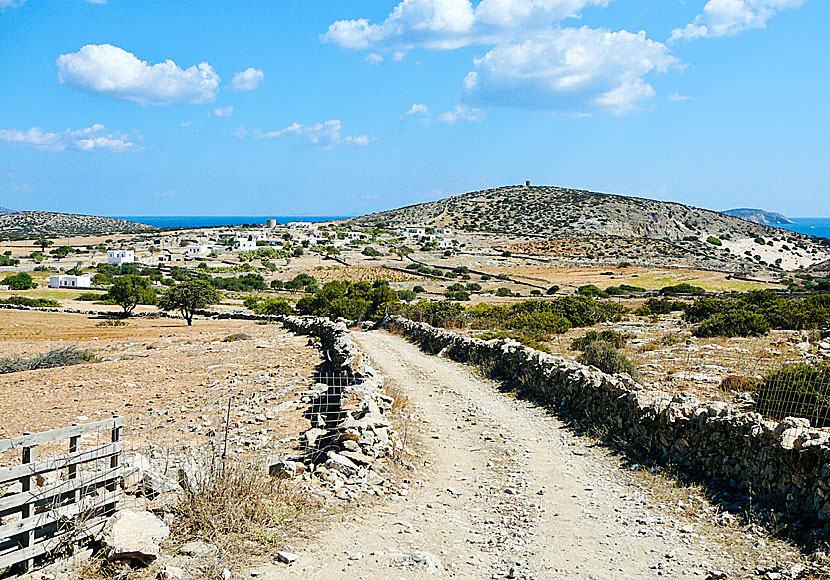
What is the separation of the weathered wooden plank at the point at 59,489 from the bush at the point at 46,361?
18028 millimetres

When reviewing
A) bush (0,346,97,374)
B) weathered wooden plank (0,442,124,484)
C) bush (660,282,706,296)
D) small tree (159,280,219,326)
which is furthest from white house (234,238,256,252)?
weathered wooden plank (0,442,124,484)

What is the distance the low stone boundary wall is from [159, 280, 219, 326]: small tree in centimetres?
3792

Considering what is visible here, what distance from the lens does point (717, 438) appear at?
821 centimetres

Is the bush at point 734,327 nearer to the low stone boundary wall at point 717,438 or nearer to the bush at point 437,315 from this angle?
the bush at point 437,315

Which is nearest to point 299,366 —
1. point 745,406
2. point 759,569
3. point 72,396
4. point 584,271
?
point 72,396

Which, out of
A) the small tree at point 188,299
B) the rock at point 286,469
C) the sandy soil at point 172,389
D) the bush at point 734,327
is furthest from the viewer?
the small tree at point 188,299

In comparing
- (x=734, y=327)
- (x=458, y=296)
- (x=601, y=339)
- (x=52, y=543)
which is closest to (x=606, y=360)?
(x=601, y=339)

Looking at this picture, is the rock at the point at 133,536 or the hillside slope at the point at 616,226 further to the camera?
the hillside slope at the point at 616,226

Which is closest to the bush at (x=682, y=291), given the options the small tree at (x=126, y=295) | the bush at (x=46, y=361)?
the bush at (x=46, y=361)

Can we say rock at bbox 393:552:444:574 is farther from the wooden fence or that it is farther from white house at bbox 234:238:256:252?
white house at bbox 234:238:256:252

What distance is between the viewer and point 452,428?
11539mm

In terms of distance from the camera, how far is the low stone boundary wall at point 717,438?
22.0 feet

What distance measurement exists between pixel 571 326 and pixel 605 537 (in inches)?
843

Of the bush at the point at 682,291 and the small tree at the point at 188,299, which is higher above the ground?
the bush at the point at 682,291
